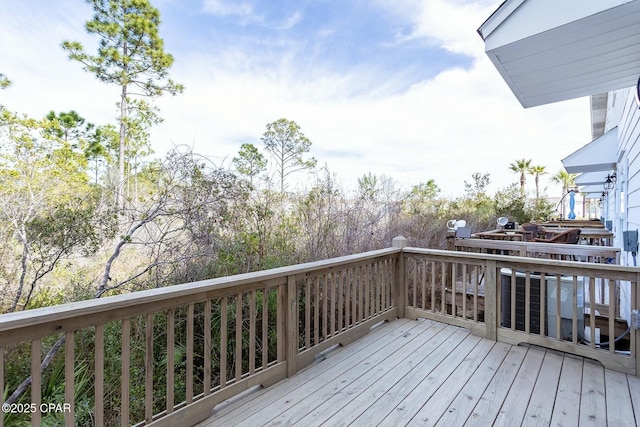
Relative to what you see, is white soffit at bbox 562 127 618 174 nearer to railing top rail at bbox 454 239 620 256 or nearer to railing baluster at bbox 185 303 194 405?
railing top rail at bbox 454 239 620 256

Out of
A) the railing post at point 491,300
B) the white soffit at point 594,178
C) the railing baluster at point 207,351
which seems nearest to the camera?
the railing baluster at point 207,351

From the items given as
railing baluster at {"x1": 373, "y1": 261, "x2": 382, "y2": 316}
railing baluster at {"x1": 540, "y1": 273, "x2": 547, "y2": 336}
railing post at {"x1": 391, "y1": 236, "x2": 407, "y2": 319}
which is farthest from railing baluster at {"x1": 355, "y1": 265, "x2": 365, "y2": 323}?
railing baluster at {"x1": 540, "y1": 273, "x2": 547, "y2": 336}

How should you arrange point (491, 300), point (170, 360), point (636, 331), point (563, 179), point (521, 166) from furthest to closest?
point (563, 179), point (521, 166), point (491, 300), point (636, 331), point (170, 360)

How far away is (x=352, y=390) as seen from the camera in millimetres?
2281

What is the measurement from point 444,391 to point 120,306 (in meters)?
2.19

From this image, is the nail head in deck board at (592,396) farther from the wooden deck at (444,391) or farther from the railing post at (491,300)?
the railing post at (491,300)

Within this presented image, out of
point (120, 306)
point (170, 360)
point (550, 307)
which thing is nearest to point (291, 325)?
point (170, 360)

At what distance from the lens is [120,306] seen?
1565 mm

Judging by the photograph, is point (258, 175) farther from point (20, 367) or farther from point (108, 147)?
point (108, 147)

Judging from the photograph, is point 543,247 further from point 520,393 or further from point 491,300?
point 520,393

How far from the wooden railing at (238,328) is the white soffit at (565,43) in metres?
1.54

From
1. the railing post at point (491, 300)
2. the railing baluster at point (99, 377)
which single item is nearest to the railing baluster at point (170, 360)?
the railing baluster at point (99, 377)

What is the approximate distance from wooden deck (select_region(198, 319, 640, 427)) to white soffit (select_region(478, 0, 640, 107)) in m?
2.34

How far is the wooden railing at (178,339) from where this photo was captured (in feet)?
4.73
